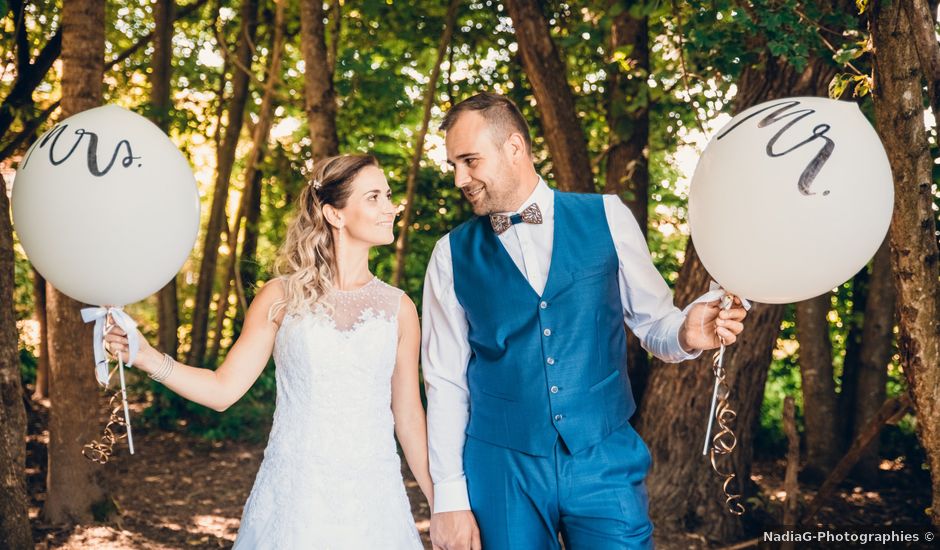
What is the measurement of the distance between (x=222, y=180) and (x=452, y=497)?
5111 millimetres

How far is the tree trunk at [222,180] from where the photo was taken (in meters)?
6.85

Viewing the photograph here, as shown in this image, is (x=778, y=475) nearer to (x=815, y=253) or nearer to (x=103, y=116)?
(x=815, y=253)

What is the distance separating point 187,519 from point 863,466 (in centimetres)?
425

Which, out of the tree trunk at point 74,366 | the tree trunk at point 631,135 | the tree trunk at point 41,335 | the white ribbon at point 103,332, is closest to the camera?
the white ribbon at point 103,332

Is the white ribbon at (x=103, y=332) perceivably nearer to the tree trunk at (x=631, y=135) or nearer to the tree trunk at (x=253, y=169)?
the tree trunk at (x=631, y=135)

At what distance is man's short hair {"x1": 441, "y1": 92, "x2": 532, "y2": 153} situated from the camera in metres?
2.52

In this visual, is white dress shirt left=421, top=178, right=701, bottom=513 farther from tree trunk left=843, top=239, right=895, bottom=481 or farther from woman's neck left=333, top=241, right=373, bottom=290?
tree trunk left=843, top=239, right=895, bottom=481

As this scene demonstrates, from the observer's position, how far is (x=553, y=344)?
237cm

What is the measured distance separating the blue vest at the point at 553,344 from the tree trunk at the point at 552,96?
6.86 feet

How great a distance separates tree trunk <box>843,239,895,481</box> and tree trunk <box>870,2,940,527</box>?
8.68ft

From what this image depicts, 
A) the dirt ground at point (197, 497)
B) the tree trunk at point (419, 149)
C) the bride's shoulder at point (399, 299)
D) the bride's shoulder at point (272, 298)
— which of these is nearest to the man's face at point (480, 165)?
the bride's shoulder at point (399, 299)

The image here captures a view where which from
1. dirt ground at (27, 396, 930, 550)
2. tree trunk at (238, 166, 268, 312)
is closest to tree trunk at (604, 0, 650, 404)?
dirt ground at (27, 396, 930, 550)

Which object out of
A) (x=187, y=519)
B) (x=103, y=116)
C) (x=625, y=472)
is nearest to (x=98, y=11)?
(x=103, y=116)

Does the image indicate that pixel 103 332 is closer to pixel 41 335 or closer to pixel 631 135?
pixel 631 135
